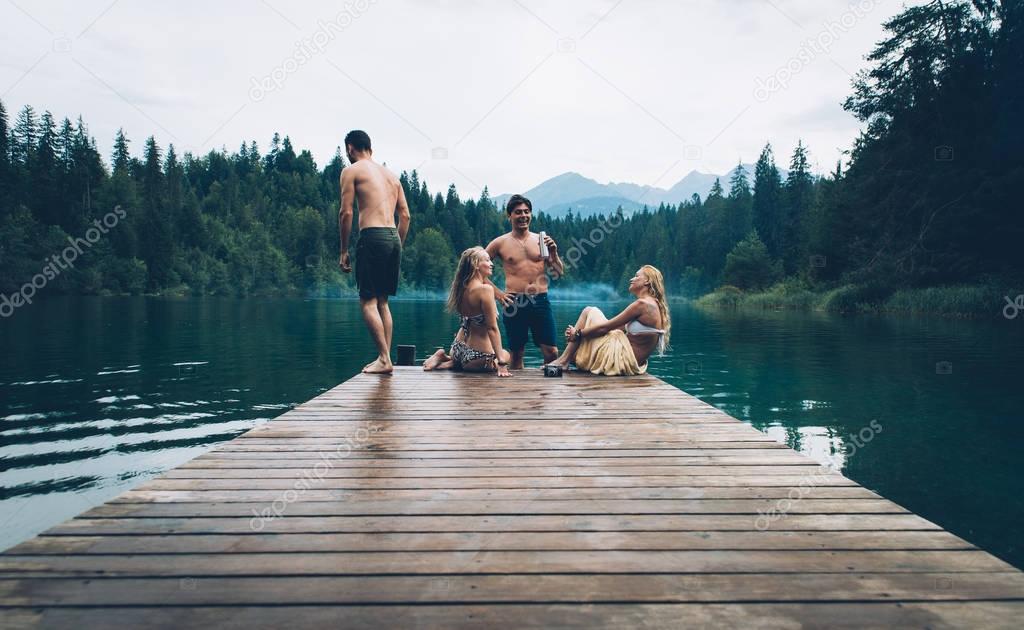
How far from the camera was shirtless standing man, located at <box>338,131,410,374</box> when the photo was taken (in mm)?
6781

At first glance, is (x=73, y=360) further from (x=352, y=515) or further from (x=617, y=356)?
(x=352, y=515)

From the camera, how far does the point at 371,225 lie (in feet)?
22.6

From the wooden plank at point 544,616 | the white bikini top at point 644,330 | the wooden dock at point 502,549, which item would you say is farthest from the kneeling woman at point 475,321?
the wooden plank at point 544,616

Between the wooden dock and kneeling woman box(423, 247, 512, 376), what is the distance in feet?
10.8

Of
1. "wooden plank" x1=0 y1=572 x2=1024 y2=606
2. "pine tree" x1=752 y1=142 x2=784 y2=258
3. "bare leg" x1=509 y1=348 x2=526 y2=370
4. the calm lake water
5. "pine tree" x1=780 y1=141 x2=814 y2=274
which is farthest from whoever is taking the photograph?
"pine tree" x1=752 y1=142 x2=784 y2=258

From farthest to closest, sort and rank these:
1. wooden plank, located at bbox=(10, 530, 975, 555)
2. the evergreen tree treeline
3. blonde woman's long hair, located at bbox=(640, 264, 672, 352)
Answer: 1. the evergreen tree treeline
2. blonde woman's long hair, located at bbox=(640, 264, 672, 352)
3. wooden plank, located at bbox=(10, 530, 975, 555)

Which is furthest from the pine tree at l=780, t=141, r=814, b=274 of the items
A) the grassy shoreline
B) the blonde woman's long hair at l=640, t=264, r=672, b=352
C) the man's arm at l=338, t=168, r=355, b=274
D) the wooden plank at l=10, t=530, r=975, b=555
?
the wooden plank at l=10, t=530, r=975, b=555

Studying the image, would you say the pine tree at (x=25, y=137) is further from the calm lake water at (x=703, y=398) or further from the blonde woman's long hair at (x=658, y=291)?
the blonde woman's long hair at (x=658, y=291)

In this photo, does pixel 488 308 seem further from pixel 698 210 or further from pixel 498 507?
pixel 698 210

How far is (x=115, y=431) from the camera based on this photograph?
26.8 feet

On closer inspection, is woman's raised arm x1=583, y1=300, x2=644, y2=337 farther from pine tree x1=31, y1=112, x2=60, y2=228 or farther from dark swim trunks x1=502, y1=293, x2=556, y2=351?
pine tree x1=31, y1=112, x2=60, y2=228

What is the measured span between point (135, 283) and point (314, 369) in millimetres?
64904

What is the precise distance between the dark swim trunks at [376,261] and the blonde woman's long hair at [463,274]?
0.78m

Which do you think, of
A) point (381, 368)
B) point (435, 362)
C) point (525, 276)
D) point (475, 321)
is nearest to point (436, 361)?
point (435, 362)
